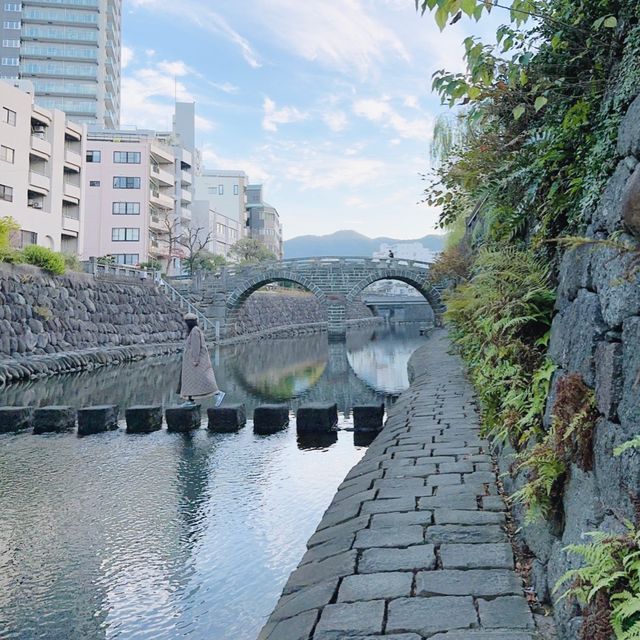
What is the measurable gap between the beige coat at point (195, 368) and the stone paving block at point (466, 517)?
5917 mm

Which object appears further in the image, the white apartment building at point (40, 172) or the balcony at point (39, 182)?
the balcony at point (39, 182)

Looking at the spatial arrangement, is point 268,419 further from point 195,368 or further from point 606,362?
point 606,362

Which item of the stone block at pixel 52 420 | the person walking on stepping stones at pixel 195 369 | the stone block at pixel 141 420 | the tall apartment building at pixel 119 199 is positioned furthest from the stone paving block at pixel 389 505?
the tall apartment building at pixel 119 199

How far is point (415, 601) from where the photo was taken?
2312 millimetres

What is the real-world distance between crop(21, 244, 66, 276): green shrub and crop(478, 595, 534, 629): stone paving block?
18.9 m

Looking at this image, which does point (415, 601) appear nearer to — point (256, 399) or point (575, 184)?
point (575, 184)

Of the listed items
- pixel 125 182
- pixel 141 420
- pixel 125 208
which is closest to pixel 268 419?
pixel 141 420

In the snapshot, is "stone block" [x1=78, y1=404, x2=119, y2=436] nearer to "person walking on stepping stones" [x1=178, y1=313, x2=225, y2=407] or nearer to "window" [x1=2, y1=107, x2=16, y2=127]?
"person walking on stepping stones" [x1=178, y1=313, x2=225, y2=407]

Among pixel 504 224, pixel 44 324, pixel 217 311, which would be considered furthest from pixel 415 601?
pixel 217 311

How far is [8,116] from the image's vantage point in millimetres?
26906

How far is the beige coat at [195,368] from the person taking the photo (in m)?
8.59

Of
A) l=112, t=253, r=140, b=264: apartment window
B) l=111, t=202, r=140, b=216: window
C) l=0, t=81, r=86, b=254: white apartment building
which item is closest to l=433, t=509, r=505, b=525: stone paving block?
l=0, t=81, r=86, b=254: white apartment building

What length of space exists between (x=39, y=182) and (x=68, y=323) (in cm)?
1409

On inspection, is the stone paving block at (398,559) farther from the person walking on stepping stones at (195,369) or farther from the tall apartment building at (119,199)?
the tall apartment building at (119,199)
